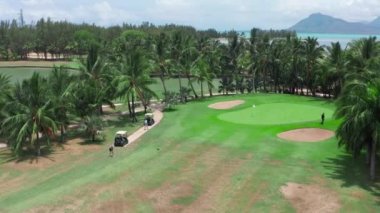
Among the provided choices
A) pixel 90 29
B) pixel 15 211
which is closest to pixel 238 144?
pixel 15 211

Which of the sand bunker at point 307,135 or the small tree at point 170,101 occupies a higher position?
the small tree at point 170,101

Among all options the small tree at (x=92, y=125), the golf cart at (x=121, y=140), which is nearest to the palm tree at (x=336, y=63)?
the golf cart at (x=121, y=140)

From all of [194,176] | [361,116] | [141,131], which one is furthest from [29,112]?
[361,116]

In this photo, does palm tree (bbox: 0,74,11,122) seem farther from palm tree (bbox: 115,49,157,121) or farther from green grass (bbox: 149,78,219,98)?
green grass (bbox: 149,78,219,98)

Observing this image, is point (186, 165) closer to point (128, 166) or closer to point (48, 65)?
point (128, 166)

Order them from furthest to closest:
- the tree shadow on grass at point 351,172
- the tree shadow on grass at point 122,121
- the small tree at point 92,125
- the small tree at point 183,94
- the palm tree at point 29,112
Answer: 1. the small tree at point 183,94
2. the tree shadow on grass at point 122,121
3. the small tree at point 92,125
4. the palm tree at point 29,112
5. the tree shadow on grass at point 351,172

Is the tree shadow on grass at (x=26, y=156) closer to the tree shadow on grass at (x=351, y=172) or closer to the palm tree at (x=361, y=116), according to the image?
the tree shadow on grass at (x=351, y=172)
